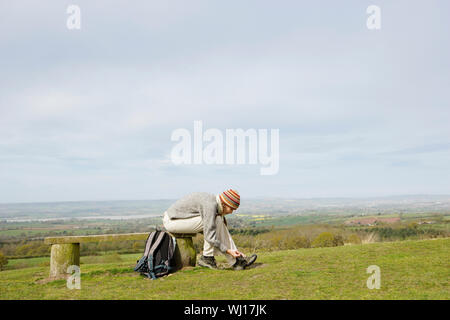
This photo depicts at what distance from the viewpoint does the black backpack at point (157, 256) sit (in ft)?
23.6

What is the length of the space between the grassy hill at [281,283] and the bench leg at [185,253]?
33cm

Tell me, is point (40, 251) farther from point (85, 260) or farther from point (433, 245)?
point (433, 245)

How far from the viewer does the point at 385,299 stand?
5035 millimetres

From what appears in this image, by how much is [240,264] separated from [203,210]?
4.48 feet

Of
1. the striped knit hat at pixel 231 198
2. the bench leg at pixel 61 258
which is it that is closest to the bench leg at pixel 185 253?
the striped knit hat at pixel 231 198

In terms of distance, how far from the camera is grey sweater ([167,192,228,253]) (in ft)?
24.4

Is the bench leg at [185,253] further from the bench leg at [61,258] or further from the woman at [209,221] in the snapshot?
the bench leg at [61,258]

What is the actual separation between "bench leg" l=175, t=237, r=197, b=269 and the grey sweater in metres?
0.59

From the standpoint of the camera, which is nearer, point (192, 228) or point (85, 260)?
point (192, 228)

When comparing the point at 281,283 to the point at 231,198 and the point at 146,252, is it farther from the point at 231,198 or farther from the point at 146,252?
the point at 146,252

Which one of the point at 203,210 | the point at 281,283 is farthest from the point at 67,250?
the point at 281,283
